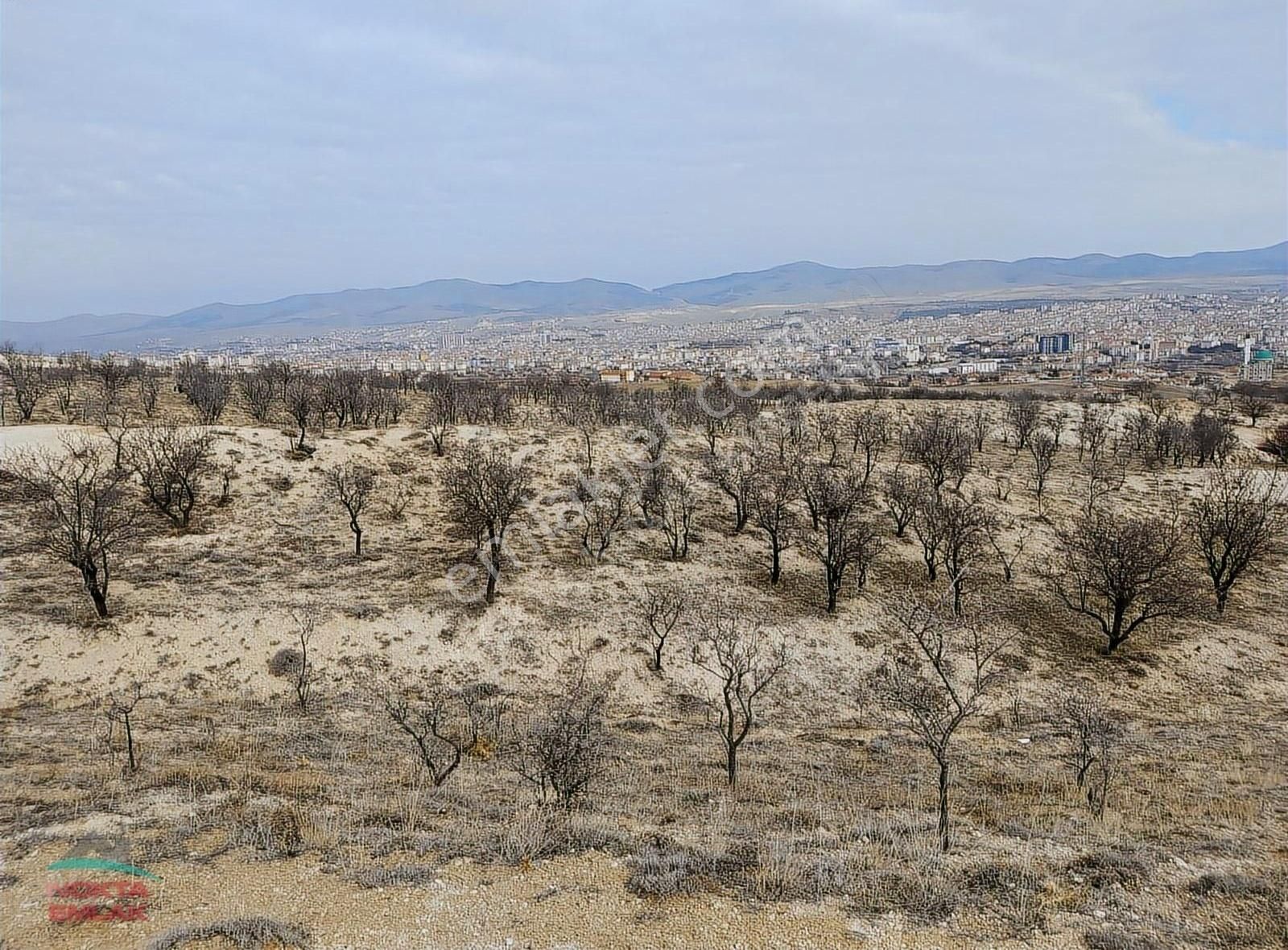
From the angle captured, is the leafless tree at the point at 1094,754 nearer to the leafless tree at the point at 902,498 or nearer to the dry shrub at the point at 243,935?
the dry shrub at the point at 243,935

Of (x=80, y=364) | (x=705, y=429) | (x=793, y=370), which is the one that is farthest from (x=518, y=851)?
(x=793, y=370)

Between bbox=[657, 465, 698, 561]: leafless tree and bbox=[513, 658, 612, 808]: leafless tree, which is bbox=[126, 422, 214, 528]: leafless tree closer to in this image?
bbox=[513, 658, 612, 808]: leafless tree

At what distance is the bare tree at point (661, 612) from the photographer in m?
22.0

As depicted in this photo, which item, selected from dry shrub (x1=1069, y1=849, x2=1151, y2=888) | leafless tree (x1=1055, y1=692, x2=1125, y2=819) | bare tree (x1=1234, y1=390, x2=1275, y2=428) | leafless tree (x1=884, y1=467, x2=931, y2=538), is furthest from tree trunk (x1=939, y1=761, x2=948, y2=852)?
bare tree (x1=1234, y1=390, x2=1275, y2=428)

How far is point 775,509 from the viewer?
2802 cm

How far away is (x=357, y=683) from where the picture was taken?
1966 cm

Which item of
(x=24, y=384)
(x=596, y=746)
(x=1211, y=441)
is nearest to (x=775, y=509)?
(x=596, y=746)

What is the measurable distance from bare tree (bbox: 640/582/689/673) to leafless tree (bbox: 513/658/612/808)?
10.8 feet

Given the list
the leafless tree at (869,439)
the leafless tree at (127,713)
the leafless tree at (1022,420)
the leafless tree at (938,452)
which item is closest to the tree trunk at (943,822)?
the leafless tree at (127,713)

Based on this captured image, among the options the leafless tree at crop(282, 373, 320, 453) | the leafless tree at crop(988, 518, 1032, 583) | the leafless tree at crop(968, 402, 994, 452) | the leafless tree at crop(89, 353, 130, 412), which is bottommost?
the leafless tree at crop(988, 518, 1032, 583)

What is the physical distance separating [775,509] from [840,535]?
313 centimetres

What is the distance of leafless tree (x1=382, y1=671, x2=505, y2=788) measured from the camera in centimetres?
1354

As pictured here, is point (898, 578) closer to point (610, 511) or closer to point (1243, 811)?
point (610, 511)

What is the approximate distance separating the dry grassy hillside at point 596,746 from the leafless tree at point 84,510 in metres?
1.11
